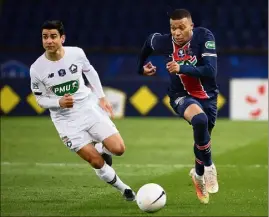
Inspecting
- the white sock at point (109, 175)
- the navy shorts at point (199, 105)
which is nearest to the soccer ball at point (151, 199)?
the white sock at point (109, 175)

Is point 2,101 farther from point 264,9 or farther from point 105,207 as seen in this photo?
point 105,207

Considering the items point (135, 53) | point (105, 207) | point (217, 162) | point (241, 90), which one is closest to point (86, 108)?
point (105, 207)

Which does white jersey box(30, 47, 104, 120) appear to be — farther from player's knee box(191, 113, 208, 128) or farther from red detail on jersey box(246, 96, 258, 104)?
red detail on jersey box(246, 96, 258, 104)

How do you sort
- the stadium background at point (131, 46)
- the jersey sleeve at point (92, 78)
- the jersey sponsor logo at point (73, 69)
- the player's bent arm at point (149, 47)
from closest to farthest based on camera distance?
the jersey sponsor logo at point (73, 69)
the jersey sleeve at point (92, 78)
the player's bent arm at point (149, 47)
the stadium background at point (131, 46)

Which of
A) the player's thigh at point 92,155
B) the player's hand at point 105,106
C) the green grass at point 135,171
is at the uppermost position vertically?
the player's hand at point 105,106

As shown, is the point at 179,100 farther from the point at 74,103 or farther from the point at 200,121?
the point at 74,103

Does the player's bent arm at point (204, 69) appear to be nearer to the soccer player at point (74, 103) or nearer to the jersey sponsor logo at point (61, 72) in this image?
the soccer player at point (74, 103)

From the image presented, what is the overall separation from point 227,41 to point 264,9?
6.43ft

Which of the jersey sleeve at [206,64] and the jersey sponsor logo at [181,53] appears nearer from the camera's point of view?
the jersey sleeve at [206,64]

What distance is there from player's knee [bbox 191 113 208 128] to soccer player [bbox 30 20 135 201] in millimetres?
763

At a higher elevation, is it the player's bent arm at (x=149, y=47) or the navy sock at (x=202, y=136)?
the player's bent arm at (x=149, y=47)

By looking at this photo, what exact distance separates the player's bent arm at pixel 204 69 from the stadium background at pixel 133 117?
1281 millimetres

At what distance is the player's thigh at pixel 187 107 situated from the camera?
26.2ft

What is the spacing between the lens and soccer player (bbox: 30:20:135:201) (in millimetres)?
8023
